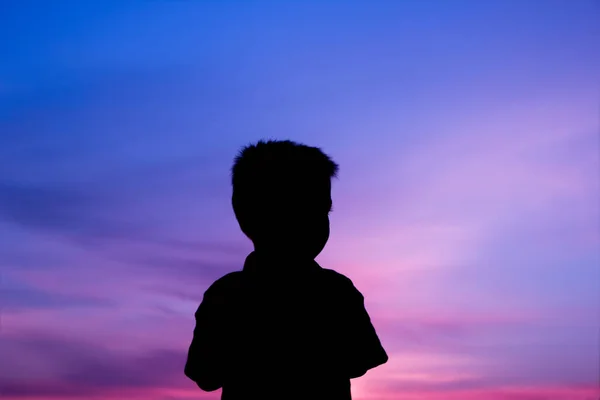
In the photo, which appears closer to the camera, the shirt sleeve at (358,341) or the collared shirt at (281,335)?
the collared shirt at (281,335)

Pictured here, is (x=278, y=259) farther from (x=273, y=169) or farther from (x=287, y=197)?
(x=273, y=169)

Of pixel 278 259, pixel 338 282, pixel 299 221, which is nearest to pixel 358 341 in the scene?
pixel 338 282

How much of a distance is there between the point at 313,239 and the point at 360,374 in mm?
870

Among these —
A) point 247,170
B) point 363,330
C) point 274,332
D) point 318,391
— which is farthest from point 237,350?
point 247,170

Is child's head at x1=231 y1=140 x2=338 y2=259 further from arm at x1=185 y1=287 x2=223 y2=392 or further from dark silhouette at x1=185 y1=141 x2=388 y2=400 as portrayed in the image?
arm at x1=185 y1=287 x2=223 y2=392

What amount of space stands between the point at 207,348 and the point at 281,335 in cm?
48

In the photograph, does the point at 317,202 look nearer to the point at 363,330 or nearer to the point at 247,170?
the point at 247,170

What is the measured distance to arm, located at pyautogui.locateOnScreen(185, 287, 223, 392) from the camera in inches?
150

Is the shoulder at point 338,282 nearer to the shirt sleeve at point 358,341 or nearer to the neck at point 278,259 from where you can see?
the shirt sleeve at point 358,341

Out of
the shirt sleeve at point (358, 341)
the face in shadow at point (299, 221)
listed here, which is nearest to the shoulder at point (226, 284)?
the face in shadow at point (299, 221)

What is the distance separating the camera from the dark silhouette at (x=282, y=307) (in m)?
3.69

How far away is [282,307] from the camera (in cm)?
380

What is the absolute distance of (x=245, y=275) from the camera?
3.91 meters

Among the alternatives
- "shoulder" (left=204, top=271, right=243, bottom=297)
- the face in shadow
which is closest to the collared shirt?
"shoulder" (left=204, top=271, right=243, bottom=297)
